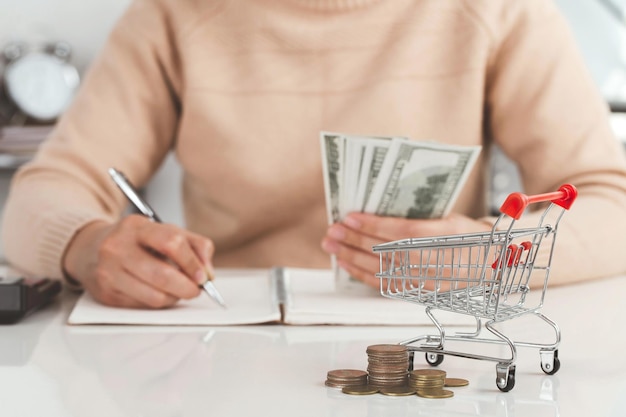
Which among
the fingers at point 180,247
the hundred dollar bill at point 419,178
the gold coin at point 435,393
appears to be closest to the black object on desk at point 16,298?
the fingers at point 180,247

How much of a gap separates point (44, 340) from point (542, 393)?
48 centimetres

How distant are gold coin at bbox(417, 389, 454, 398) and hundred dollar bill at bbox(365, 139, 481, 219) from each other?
35cm

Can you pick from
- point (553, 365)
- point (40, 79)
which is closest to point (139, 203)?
point (553, 365)

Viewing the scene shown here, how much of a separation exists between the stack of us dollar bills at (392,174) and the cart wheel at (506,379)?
1.13 ft

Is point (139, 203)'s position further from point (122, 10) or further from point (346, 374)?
point (122, 10)

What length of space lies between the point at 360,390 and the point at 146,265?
427 millimetres

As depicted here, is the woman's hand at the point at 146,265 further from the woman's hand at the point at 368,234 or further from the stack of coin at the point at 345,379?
the stack of coin at the point at 345,379

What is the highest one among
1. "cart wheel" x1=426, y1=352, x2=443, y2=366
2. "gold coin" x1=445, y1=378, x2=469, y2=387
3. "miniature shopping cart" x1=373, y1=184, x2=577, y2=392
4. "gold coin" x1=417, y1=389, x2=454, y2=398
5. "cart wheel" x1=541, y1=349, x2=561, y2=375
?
"miniature shopping cart" x1=373, y1=184, x2=577, y2=392

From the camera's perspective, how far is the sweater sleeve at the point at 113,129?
137cm

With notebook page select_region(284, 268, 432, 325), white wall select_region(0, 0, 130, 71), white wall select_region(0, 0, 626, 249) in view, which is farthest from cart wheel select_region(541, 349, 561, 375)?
white wall select_region(0, 0, 130, 71)

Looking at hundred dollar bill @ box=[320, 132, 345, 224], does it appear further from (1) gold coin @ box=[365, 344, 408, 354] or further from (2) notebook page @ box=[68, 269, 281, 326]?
(1) gold coin @ box=[365, 344, 408, 354]

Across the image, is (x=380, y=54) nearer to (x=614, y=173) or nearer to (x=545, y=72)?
(x=545, y=72)

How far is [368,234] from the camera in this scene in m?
1.02

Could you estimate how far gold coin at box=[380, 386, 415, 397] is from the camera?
25.1 inches
